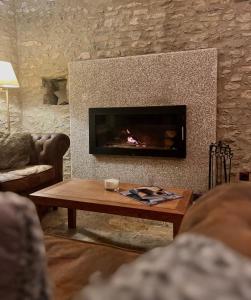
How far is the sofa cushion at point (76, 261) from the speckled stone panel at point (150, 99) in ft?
7.98

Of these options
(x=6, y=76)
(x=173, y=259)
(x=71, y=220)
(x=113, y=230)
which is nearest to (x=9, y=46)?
(x=6, y=76)

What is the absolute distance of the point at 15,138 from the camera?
11.0 ft

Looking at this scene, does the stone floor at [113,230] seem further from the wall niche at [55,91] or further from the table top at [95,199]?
the wall niche at [55,91]

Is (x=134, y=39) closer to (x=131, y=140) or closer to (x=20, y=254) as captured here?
(x=131, y=140)

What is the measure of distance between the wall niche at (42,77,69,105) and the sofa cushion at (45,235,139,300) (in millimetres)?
3296

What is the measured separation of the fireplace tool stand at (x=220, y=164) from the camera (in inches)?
135

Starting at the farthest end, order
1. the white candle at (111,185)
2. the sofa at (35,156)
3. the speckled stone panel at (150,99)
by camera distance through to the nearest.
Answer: the speckled stone panel at (150,99)
the sofa at (35,156)
the white candle at (111,185)

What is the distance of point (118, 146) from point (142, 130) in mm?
382

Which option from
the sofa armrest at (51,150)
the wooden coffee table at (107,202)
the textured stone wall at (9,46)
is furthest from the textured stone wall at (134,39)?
the wooden coffee table at (107,202)

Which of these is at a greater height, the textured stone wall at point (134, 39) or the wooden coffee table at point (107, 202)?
the textured stone wall at point (134, 39)

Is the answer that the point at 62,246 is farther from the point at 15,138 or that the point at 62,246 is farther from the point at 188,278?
the point at 15,138

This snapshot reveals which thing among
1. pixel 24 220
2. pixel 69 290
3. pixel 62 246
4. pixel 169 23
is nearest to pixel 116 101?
pixel 169 23

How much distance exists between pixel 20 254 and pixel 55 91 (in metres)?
4.21

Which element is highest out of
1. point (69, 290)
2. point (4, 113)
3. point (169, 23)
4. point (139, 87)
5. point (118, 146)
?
point (169, 23)
